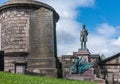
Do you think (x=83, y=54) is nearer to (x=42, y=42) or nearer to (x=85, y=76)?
(x=85, y=76)

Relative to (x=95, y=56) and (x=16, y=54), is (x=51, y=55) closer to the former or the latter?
(x=16, y=54)

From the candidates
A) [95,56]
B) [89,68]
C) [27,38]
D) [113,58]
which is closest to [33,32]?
[27,38]

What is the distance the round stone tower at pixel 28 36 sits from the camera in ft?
102

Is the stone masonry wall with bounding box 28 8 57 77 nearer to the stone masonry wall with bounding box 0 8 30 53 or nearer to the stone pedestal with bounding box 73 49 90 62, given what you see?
the stone masonry wall with bounding box 0 8 30 53

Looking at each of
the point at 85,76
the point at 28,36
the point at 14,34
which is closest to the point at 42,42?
the point at 28,36

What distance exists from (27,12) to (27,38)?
2206 millimetres

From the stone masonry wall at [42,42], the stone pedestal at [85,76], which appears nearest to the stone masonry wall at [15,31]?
the stone masonry wall at [42,42]

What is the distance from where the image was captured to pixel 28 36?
3278 cm

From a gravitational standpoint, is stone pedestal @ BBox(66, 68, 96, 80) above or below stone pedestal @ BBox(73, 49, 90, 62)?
below

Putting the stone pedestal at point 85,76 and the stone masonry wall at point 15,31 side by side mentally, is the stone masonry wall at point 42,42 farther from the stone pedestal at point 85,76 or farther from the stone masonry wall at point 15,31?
the stone pedestal at point 85,76

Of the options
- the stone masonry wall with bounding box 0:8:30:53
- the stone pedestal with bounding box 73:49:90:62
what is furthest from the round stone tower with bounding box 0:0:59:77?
the stone pedestal with bounding box 73:49:90:62

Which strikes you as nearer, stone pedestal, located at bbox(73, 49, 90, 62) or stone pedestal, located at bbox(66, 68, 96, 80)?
stone pedestal, located at bbox(66, 68, 96, 80)

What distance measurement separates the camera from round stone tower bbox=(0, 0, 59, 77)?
31.2 metres

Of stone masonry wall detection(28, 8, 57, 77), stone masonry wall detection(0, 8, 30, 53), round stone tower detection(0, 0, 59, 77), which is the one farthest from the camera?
stone masonry wall detection(0, 8, 30, 53)
